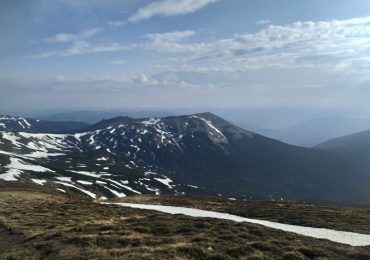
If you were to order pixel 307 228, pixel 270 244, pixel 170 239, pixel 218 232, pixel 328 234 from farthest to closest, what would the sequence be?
pixel 307 228
pixel 328 234
pixel 218 232
pixel 170 239
pixel 270 244

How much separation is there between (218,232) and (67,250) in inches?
424

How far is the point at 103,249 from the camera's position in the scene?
23812mm

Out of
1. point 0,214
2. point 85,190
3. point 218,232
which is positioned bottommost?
point 85,190

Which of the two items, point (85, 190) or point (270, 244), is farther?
point (85, 190)

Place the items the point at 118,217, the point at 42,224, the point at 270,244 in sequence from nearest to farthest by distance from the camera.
Answer: the point at 270,244 → the point at 42,224 → the point at 118,217

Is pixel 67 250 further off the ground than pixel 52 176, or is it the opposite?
pixel 67 250

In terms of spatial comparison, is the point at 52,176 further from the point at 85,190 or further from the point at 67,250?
the point at 67,250

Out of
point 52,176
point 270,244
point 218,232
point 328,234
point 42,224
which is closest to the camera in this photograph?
point 270,244

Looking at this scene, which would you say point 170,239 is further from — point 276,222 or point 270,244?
point 276,222

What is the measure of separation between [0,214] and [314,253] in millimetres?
35088

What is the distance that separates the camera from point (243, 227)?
31359 mm

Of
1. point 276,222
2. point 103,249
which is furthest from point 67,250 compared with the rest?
point 276,222

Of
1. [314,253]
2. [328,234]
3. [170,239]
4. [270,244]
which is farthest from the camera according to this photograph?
[328,234]

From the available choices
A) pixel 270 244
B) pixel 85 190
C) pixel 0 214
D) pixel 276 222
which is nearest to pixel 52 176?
pixel 85 190
